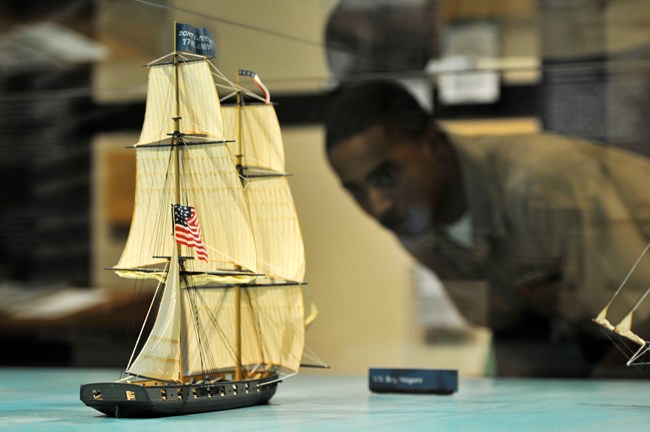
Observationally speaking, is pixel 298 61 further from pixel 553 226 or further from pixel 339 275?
pixel 553 226

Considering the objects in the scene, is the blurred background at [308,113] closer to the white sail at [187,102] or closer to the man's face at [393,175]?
the man's face at [393,175]

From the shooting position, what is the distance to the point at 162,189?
19016 millimetres

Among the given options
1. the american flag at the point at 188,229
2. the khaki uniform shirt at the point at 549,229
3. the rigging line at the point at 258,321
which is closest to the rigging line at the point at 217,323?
the rigging line at the point at 258,321

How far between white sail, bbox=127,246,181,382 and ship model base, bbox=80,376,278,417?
0.95 feet

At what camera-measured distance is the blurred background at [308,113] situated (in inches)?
1034

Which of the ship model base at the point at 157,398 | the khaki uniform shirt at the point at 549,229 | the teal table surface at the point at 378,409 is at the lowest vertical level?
the teal table surface at the point at 378,409

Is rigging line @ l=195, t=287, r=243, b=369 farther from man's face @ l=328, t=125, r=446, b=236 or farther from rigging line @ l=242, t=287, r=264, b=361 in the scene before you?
man's face @ l=328, t=125, r=446, b=236

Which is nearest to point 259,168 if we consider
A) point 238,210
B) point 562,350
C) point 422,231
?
point 238,210

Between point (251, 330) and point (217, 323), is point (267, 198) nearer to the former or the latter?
point (251, 330)

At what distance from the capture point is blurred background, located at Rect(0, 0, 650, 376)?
26.3 metres

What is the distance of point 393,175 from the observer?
27.2 meters

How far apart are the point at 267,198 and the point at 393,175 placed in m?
6.41

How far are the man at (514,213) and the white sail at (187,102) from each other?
8661 mm

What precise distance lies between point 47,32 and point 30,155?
2.90 metres
